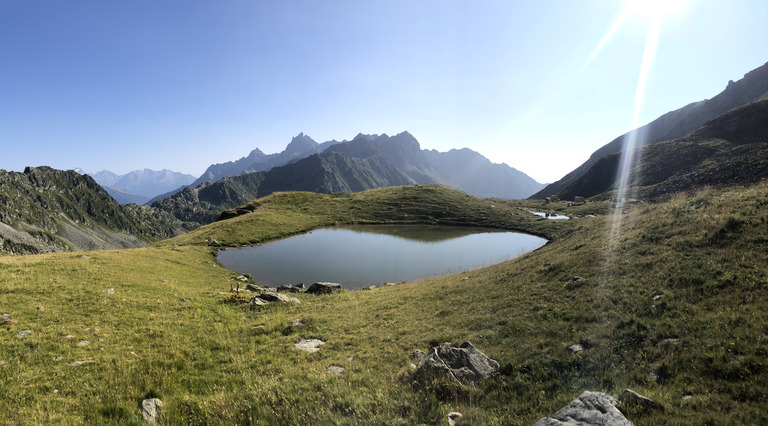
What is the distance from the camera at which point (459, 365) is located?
10727 mm

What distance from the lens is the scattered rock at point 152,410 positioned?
322 inches

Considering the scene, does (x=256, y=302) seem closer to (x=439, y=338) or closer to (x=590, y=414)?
(x=439, y=338)

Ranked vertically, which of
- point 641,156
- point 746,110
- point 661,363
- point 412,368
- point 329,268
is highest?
point 746,110

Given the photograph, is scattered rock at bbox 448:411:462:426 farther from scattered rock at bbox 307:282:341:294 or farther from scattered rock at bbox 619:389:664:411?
scattered rock at bbox 307:282:341:294

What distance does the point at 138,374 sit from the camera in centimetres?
1102

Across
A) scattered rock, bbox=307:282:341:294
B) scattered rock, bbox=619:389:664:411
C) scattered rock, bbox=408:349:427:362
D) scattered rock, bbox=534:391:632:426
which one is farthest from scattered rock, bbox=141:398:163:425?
scattered rock, bbox=307:282:341:294

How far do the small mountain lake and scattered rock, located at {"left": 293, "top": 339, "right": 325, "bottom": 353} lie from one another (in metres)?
19.8

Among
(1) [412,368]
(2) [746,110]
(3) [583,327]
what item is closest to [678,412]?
(3) [583,327]

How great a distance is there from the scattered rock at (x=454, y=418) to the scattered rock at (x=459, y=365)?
1758 mm

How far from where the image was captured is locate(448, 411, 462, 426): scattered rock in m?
7.52

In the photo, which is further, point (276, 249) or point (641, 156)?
point (641, 156)

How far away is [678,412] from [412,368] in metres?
7.34

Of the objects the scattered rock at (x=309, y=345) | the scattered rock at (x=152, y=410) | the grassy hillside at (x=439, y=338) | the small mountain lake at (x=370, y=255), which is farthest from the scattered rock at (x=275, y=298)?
the scattered rock at (x=152, y=410)

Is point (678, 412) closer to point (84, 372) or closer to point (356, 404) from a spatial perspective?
point (356, 404)
